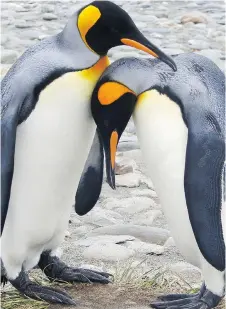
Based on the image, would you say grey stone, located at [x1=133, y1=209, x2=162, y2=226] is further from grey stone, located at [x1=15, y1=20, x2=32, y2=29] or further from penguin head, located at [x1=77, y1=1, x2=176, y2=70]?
grey stone, located at [x1=15, y1=20, x2=32, y2=29]

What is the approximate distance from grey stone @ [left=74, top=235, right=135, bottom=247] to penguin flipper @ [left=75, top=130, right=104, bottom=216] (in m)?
0.55

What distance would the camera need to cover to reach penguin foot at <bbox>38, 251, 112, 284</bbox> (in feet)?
7.42

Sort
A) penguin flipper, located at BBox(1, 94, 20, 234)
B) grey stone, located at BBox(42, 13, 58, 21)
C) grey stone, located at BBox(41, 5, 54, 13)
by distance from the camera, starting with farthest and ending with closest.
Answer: grey stone, located at BBox(41, 5, 54, 13) < grey stone, located at BBox(42, 13, 58, 21) < penguin flipper, located at BBox(1, 94, 20, 234)

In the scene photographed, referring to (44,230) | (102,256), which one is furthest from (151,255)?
(44,230)

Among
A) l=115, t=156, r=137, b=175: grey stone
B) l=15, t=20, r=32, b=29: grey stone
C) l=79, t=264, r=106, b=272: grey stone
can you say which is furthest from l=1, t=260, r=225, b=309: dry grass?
l=15, t=20, r=32, b=29: grey stone

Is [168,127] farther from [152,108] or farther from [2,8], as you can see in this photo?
[2,8]

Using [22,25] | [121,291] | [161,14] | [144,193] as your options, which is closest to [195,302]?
[121,291]

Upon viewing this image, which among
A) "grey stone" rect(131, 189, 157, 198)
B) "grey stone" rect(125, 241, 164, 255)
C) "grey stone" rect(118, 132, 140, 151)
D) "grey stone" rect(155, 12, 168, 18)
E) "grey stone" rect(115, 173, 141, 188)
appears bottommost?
"grey stone" rect(155, 12, 168, 18)

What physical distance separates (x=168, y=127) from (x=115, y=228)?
1052 millimetres

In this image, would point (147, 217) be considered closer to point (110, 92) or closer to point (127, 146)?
point (127, 146)

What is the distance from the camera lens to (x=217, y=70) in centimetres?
208

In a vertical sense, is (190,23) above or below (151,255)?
below

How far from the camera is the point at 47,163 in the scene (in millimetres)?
1996

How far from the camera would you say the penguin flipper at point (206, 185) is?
1913 mm
